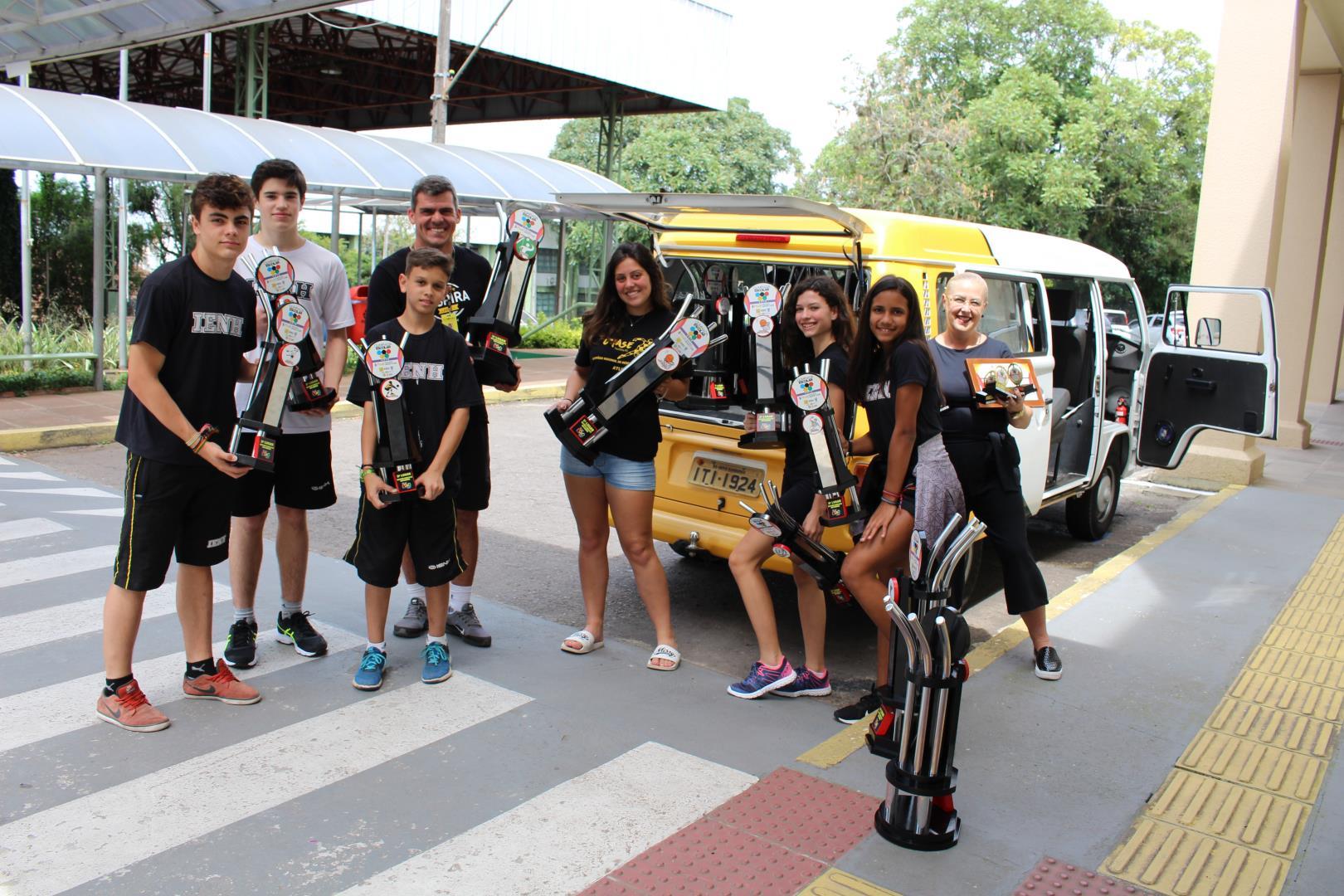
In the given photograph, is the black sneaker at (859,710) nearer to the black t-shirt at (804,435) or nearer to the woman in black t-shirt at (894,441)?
the woman in black t-shirt at (894,441)

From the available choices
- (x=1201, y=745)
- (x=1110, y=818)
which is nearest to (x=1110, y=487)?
(x=1201, y=745)

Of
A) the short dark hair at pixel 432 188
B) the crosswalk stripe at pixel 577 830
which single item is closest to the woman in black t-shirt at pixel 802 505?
the crosswalk stripe at pixel 577 830

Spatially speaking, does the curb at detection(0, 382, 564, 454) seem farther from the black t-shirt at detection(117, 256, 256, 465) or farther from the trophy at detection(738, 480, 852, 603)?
the trophy at detection(738, 480, 852, 603)

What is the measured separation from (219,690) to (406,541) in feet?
3.06

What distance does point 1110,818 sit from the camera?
12.0ft

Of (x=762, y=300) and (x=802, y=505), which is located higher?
(x=762, y=300)

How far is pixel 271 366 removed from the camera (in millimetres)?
4125

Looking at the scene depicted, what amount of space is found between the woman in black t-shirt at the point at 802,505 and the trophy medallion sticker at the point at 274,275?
6.41ft

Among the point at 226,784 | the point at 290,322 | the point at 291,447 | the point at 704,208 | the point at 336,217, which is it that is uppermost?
the point at 336,217

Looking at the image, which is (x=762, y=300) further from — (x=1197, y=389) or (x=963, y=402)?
(x=1197, y=389)

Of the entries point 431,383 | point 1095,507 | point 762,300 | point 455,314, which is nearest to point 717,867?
point 762,300

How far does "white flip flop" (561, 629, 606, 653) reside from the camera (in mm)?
5012

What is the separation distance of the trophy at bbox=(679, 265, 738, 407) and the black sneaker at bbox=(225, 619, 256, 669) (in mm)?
2286

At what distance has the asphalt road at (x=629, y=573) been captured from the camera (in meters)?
5.46
